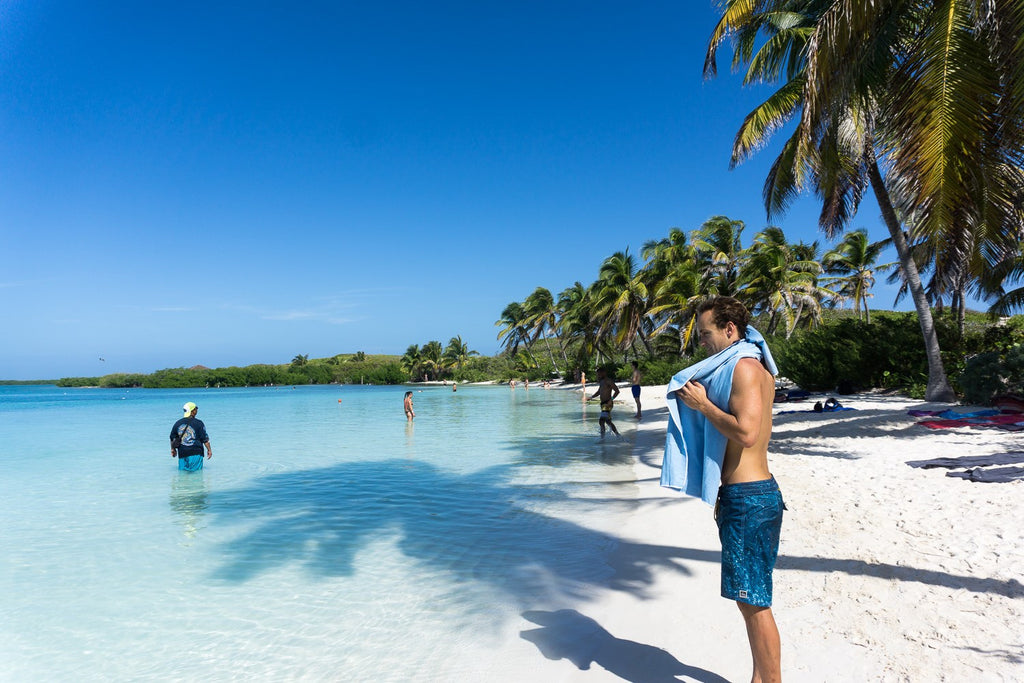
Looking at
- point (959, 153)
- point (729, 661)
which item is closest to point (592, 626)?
point (729, 661)

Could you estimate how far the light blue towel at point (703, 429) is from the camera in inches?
98.0

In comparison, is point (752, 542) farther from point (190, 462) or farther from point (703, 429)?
point (190, 462)

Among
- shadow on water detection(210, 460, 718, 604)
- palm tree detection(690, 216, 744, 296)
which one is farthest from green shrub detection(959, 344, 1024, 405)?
palm tree detection(690, 216, 744, 296)

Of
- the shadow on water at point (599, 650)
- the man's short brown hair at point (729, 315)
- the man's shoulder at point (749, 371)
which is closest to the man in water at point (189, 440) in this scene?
the shadow on water at point (599, 650)

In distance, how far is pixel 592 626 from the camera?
157 inches

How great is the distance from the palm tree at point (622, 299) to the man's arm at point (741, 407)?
34685mm

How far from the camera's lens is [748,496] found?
2504 mm

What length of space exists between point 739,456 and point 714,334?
596mm

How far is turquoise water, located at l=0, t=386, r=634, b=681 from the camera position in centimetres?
400

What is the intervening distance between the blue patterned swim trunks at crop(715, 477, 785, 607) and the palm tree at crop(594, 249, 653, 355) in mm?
34645

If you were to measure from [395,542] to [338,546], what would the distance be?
0.68 metres

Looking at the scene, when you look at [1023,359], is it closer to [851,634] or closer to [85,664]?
[851,634]

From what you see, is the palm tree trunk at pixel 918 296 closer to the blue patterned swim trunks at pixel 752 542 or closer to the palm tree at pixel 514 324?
the blue patterned swim trunks at pixel 752 542

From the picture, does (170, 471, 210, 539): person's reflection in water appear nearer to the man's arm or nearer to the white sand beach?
the white sand beach
